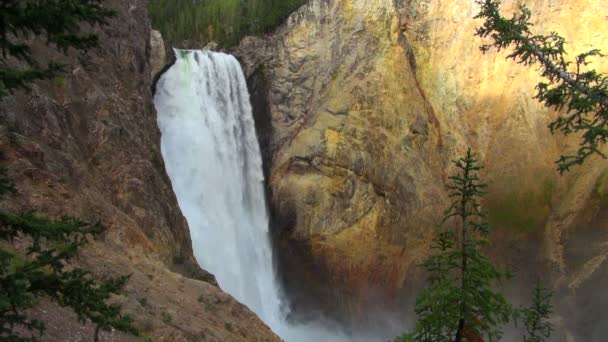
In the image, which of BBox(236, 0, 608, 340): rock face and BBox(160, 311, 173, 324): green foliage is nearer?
BBox(160, 311, 173, 324): green foliage

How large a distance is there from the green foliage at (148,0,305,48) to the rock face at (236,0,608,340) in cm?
167

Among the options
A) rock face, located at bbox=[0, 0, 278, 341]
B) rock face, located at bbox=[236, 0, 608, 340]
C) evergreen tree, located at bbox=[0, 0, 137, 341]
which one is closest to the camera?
evergreen tree, located at bbox=[0, 0, 137, 341]

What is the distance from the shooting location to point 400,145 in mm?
27781

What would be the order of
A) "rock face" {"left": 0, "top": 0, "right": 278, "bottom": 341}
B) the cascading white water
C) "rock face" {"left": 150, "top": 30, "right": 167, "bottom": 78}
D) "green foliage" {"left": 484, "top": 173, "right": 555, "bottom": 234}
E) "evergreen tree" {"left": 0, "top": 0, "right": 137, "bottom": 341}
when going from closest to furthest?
"evergreen tree" {"left": 0, "top": 0, "right": 137, "bottom": 341}
"rock face" {"left": 0, "top": 0, "right": 278, "bottom": 341}
the cascading white water
"rock face" {"left": 150, "top": 30, "right": 167, "bottom": 78}
"green foliage" {"left": 484, "top": 173, "right": 555, "bottom": 234}

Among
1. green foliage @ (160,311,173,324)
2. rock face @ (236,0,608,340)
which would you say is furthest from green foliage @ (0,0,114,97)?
rock face @ (236,0,608,340)

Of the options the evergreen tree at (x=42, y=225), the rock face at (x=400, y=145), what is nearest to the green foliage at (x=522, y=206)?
the rock face at (x=400, y=145)

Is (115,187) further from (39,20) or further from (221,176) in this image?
(39,20)

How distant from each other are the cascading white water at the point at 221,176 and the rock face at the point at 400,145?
A: 4.62ft

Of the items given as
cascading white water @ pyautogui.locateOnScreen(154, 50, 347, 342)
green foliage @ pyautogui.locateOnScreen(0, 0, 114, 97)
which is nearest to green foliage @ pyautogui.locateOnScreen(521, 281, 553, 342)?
green foliage @ pyautogui.locateOnScreen(0, 0, 114, 97)

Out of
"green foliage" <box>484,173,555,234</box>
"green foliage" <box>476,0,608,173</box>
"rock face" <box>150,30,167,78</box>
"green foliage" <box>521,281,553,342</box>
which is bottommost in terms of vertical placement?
"green foliage" <box>521,281,553,342</box>

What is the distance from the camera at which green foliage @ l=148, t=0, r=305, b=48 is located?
107 ft

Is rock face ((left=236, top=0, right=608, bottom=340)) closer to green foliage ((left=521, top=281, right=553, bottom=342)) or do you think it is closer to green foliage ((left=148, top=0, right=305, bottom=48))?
green foliage ((left=148, top=0, right=305, bottom=48))

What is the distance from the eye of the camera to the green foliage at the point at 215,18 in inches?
1278

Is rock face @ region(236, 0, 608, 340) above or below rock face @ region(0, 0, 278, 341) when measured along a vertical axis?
above
